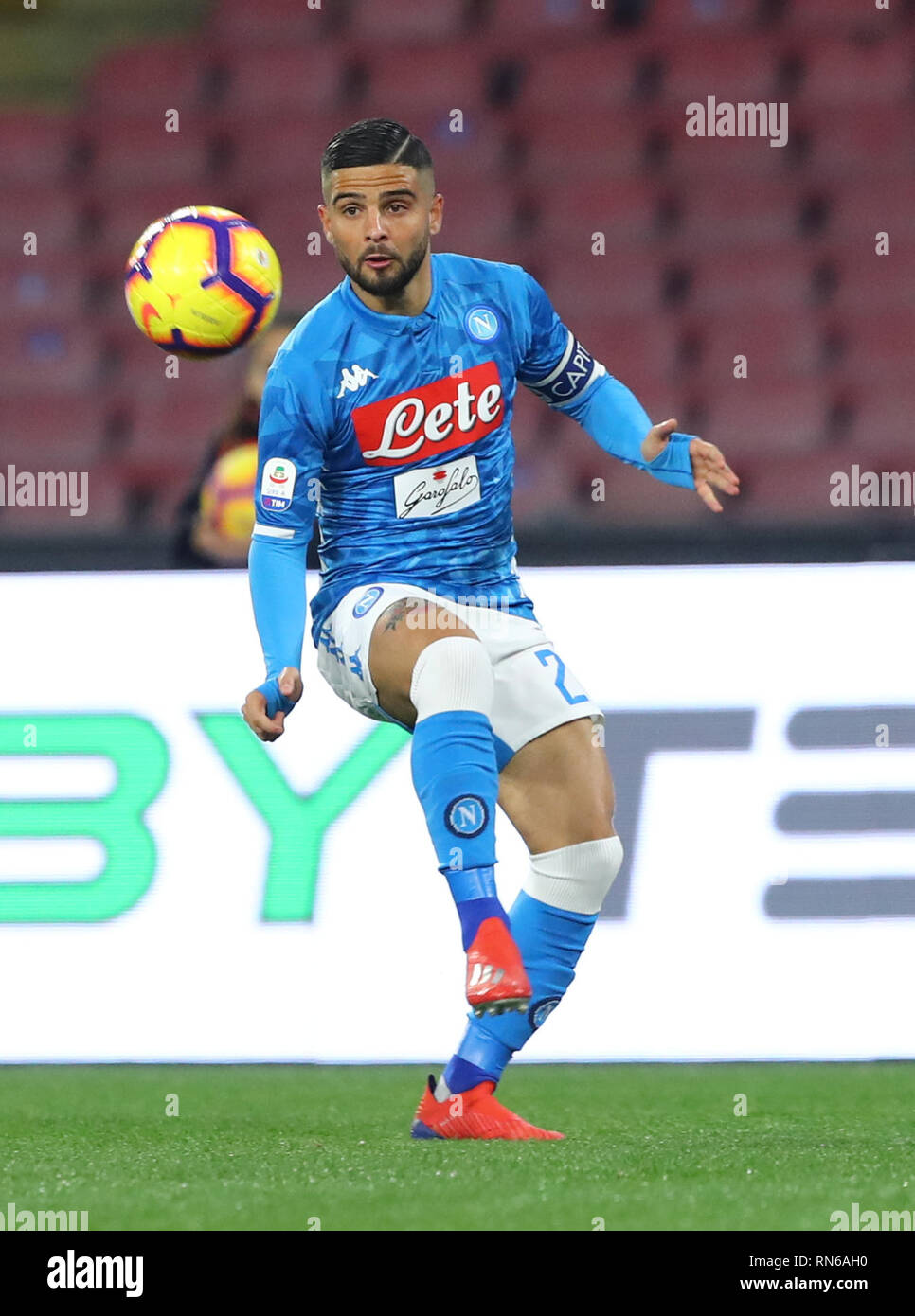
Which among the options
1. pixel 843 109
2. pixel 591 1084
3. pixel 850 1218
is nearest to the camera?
pixel 850 1218

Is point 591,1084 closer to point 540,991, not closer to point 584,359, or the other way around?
point 540,991

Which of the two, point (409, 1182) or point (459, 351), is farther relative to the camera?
point (459, 351)

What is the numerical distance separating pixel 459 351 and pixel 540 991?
4.20 feet

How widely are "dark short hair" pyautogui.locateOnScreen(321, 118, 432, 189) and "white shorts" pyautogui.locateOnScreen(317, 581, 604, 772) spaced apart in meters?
0.80

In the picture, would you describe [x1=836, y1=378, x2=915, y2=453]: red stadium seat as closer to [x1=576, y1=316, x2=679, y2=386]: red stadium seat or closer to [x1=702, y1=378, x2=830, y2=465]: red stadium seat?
[x1=702, y1=378, x2=830, y2=465]: red stadium seat

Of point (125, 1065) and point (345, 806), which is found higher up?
point (345, 806)

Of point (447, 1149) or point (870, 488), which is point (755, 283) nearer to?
point (870, 488)

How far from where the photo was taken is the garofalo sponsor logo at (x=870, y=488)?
7.22m

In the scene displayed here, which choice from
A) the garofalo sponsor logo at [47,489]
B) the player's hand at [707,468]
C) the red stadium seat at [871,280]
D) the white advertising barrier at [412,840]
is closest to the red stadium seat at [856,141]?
the red stadium seat at [871,280]

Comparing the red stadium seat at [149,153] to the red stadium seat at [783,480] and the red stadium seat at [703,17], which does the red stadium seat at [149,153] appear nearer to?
the red stadium seat at [703,17]

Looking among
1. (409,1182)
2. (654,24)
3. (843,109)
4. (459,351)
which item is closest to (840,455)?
(843,109)

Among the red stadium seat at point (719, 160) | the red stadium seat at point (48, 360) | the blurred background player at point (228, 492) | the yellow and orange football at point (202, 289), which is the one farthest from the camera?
the red stadium seat at point (719, 160)

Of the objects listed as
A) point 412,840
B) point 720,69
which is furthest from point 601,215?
point 412,840

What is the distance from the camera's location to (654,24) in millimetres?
9250
